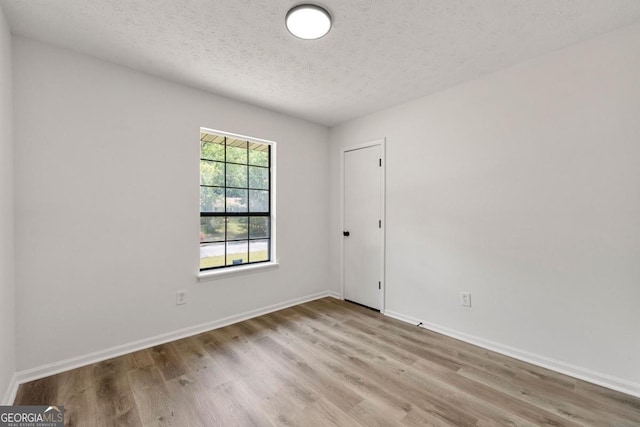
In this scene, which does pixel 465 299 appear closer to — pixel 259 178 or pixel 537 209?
pixel 537 209

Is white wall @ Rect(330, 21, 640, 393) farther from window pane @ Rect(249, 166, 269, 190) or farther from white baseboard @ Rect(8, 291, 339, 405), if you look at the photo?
white baseboard @ Rect(8, 291, 339, 405)

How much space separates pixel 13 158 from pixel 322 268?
3.28m

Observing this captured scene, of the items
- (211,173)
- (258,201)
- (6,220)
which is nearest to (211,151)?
(211,173)

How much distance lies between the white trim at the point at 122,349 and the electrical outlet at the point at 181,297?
0.89 feet

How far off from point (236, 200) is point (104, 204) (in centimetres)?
125

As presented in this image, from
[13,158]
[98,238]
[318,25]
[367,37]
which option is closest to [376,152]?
[367,37]

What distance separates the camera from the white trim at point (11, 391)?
1.71 metres

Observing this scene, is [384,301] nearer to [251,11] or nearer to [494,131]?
[494,131]

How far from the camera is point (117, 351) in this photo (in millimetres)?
2338

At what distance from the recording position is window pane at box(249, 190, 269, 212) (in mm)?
3373

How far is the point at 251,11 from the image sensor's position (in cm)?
174

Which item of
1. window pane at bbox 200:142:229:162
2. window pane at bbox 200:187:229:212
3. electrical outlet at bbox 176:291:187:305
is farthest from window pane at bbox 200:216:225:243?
window pane at bbox 200:142:229:162

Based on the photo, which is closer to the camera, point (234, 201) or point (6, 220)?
point (6, 220)

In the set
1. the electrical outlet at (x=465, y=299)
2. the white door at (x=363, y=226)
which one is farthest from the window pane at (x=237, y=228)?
the electrical outlet at (x=465, y=299)
